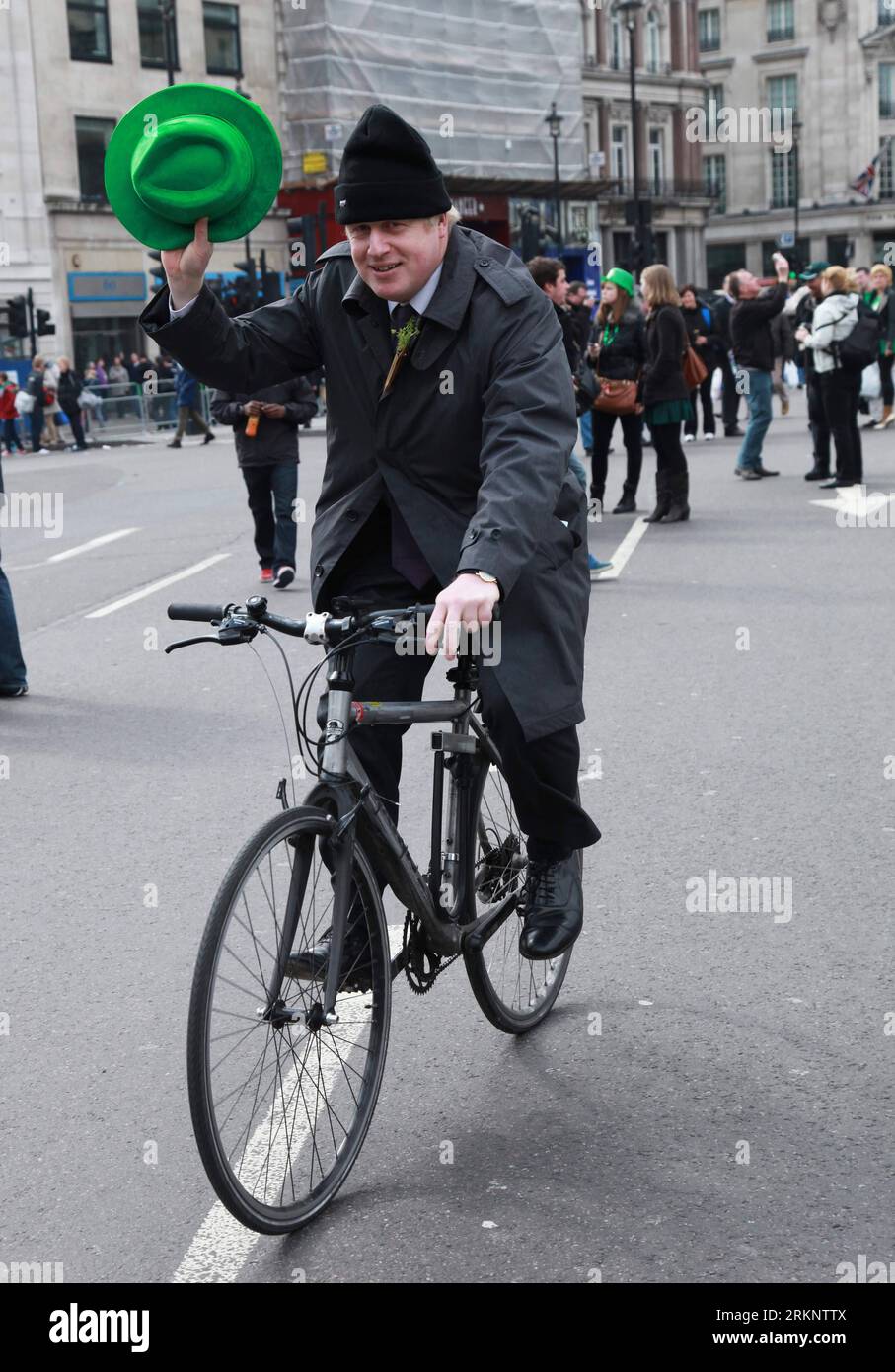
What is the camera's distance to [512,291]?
3.60 metres

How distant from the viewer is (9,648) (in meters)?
8.64

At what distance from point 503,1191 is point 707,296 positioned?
2666cm

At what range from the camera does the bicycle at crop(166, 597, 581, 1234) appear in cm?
314

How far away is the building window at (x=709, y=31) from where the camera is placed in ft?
287

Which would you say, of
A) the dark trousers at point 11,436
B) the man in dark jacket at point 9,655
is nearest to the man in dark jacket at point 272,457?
the man in dark jacket at point 9,655

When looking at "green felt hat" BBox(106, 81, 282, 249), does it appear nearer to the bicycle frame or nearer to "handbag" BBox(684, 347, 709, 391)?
the bicycle frame

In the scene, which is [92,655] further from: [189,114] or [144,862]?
[189,114]

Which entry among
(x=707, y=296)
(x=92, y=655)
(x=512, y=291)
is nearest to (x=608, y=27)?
(x=707, y=296)

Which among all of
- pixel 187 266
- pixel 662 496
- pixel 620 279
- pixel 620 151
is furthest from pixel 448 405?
pixel 620 151

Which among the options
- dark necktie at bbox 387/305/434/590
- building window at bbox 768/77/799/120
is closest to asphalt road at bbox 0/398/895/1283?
dark necktie at bbox 387/305/434/590

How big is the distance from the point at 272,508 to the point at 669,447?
11.7ft

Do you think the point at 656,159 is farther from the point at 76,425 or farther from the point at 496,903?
the point at 496,903

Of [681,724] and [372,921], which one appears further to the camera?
[681,724]

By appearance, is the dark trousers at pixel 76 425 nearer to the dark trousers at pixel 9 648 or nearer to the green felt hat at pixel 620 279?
the green felt hat at pixel 620 279
